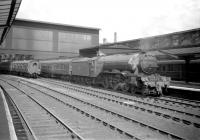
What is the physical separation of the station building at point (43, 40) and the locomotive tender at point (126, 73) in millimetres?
29580

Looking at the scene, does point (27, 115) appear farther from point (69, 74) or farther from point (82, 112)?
point (69, 74)

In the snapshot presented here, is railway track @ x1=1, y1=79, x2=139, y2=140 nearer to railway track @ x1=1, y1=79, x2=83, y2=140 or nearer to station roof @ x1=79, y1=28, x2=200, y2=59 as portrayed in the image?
railway track @ x1=1, y1=79, x2=83, y2=140

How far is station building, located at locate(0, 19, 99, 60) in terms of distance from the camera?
5200cm

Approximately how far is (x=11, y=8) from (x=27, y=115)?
491cm

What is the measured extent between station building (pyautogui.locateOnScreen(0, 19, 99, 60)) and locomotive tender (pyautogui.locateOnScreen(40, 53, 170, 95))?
29580 mm

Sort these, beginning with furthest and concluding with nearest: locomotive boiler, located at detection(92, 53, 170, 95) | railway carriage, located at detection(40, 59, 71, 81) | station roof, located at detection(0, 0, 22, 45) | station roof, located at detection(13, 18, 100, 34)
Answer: station roof, located at detection(13, 18, 100, 34) → railway carriage, located at detection(40, 59, 71, 81) → locomotive boiler, located at detection(92, 53, 170, 95) → station roof, located at detection(0, 0, 22, 45)

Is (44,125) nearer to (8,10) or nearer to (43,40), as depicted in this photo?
(8,10)

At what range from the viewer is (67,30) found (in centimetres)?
5828

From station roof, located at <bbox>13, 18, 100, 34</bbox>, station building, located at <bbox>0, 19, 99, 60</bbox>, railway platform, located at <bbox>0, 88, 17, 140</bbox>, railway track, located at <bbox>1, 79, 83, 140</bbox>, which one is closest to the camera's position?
railway platform, located at <bbox>0, 88, 17, 140</bbox>

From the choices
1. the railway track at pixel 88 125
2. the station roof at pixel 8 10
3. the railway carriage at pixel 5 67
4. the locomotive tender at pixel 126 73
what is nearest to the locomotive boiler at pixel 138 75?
the locomotive tender at pixel 126 73

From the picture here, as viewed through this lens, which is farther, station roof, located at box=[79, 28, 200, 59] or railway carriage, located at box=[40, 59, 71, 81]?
railway carriage, located at box=[40, 59, 71, 81]

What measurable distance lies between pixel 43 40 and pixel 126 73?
40.7 m

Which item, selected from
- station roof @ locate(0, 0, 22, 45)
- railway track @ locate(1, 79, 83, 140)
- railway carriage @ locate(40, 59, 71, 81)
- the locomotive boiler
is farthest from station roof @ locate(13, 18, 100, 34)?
railway track @ locate(1, 79, 83, 140)

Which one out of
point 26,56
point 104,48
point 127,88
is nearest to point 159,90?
point 127,88
